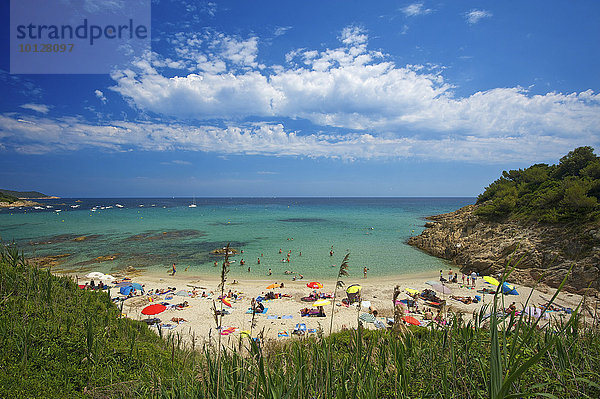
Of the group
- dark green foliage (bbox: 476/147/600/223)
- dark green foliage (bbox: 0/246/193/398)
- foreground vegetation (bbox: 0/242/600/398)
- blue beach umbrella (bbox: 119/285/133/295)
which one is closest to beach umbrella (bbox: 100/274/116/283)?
blue beach umbrella (bbox: 119/285/133/295)

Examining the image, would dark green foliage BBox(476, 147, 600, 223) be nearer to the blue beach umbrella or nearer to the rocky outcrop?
the rocky outcrop

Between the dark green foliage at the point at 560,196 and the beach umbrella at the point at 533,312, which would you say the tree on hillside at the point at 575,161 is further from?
the beach umbrella at the point at 533,312

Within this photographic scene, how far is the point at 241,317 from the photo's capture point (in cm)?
1584

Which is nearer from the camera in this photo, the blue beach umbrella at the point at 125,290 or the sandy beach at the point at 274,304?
the sandy beach at the point at 274,304

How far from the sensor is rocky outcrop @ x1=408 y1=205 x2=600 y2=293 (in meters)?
17.4

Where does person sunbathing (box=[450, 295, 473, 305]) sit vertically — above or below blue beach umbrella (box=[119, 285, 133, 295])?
below

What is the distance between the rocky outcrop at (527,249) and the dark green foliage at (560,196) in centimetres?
91

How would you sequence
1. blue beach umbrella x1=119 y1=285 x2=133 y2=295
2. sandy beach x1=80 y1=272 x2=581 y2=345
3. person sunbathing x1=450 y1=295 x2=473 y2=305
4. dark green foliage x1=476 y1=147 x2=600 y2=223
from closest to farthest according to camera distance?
sandy beach x1=80 y1=272 x2=581 y2=345 < person sunbathing x1=450 y1=295 x2=473 y2=305 < blue beach umbrella x1=119 y1=285 x2=133 y2=295 < dark green foliage x1=476 y1=147 x2=600 y2=223

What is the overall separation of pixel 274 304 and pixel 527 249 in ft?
61.2

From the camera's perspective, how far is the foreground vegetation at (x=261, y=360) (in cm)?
A: 274

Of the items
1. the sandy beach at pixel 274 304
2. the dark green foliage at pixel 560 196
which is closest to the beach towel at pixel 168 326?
the sandy beach at pixel 274 304

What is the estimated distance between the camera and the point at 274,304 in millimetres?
17906

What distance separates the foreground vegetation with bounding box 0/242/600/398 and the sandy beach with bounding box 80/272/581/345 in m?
5.97

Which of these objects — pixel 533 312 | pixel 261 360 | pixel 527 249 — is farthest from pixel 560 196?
pixel 261 360
